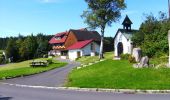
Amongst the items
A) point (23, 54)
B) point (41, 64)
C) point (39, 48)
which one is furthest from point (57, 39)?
point (41, 64)

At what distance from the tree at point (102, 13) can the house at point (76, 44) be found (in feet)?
46.6

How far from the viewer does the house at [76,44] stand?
84981 mm

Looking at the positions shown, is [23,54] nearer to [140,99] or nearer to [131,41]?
[131,41]

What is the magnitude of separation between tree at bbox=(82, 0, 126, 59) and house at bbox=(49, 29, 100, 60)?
46.6ft

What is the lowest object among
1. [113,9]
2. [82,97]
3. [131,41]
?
[82,97]

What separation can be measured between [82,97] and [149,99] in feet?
12.1

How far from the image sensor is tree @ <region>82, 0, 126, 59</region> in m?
62.0

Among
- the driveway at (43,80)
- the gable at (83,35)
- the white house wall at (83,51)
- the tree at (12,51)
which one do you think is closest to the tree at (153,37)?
the driveway at (43,80)

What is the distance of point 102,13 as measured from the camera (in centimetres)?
6175

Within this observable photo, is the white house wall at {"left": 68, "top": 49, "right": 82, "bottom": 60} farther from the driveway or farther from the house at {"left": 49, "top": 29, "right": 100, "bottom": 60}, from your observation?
the driveway

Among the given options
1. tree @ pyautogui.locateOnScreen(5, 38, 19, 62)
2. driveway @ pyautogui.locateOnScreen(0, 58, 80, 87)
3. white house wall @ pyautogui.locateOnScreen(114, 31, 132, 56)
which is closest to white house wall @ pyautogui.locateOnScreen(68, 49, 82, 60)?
white house wall @ pyautogui.locateOnScreen(114, 31, 132, 56)

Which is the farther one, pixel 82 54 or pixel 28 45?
pixel 28 45

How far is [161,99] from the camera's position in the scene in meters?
17.7

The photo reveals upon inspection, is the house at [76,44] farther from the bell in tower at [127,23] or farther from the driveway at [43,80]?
the driveway at [43,80]
